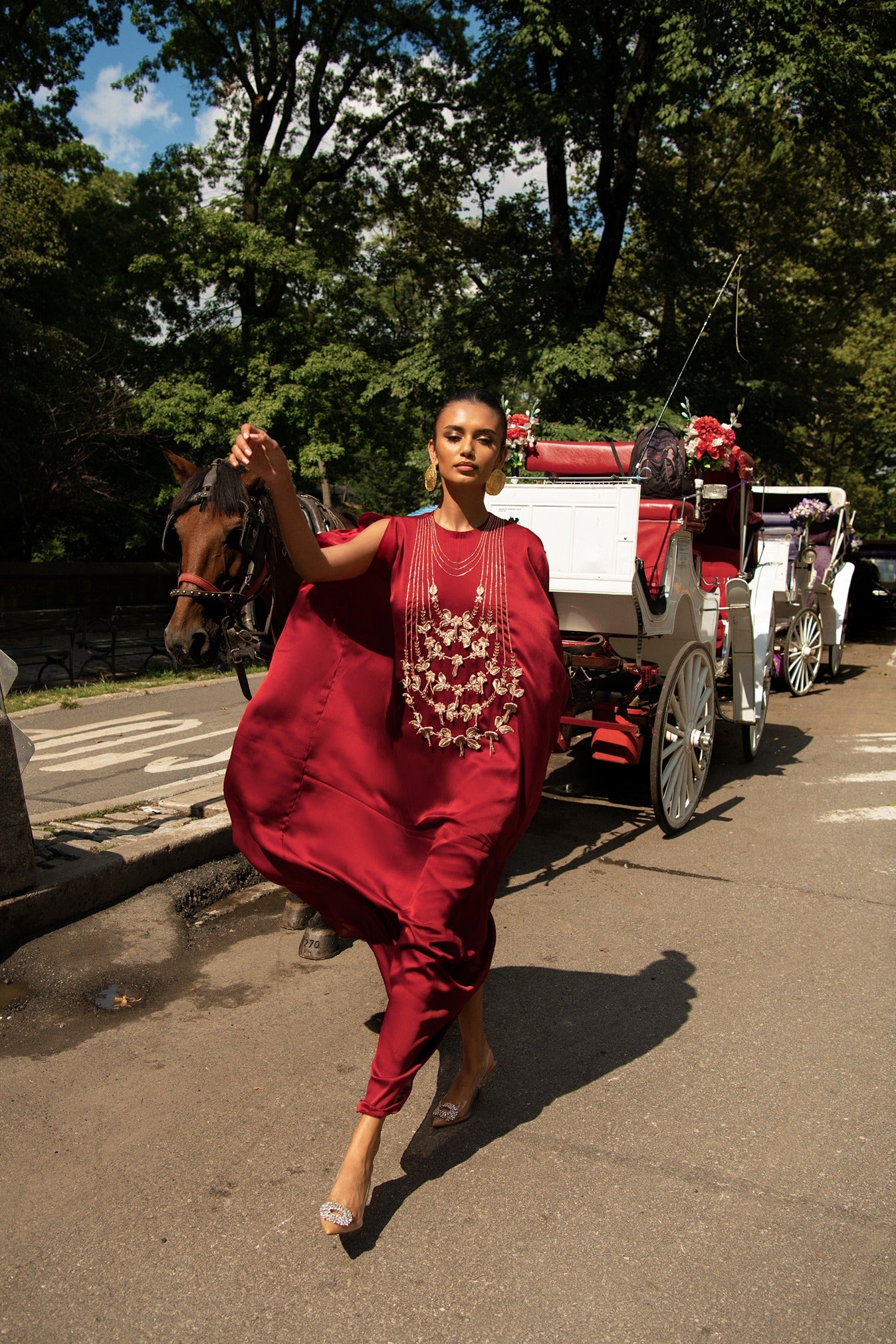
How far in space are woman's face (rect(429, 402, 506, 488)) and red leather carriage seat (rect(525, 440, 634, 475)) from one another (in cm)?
411

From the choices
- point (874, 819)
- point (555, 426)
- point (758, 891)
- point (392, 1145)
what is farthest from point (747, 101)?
point (392, 1145)

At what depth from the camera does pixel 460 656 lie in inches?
118

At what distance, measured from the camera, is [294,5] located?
2112 cm

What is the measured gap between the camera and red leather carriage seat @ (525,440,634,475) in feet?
23.5

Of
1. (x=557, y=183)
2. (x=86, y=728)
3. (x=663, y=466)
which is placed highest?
(x=557, y=183)

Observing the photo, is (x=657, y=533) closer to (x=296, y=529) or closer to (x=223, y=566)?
(x=223, y=566)

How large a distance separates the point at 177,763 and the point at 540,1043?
5.49 metres

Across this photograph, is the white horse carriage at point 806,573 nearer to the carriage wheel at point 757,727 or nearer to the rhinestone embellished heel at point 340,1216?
the carriage wheel at point 757,727

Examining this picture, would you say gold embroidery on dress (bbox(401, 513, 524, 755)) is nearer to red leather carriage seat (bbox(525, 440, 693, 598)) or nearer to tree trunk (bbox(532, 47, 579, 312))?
red leather carriage seat (bbox(525, 440, 693, 598))

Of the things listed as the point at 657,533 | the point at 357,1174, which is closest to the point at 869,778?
the point at 657,533

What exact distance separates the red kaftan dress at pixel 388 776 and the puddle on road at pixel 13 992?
4.81ft

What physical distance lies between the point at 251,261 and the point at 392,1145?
16.8m

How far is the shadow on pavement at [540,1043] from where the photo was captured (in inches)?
118

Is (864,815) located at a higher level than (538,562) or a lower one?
lower
